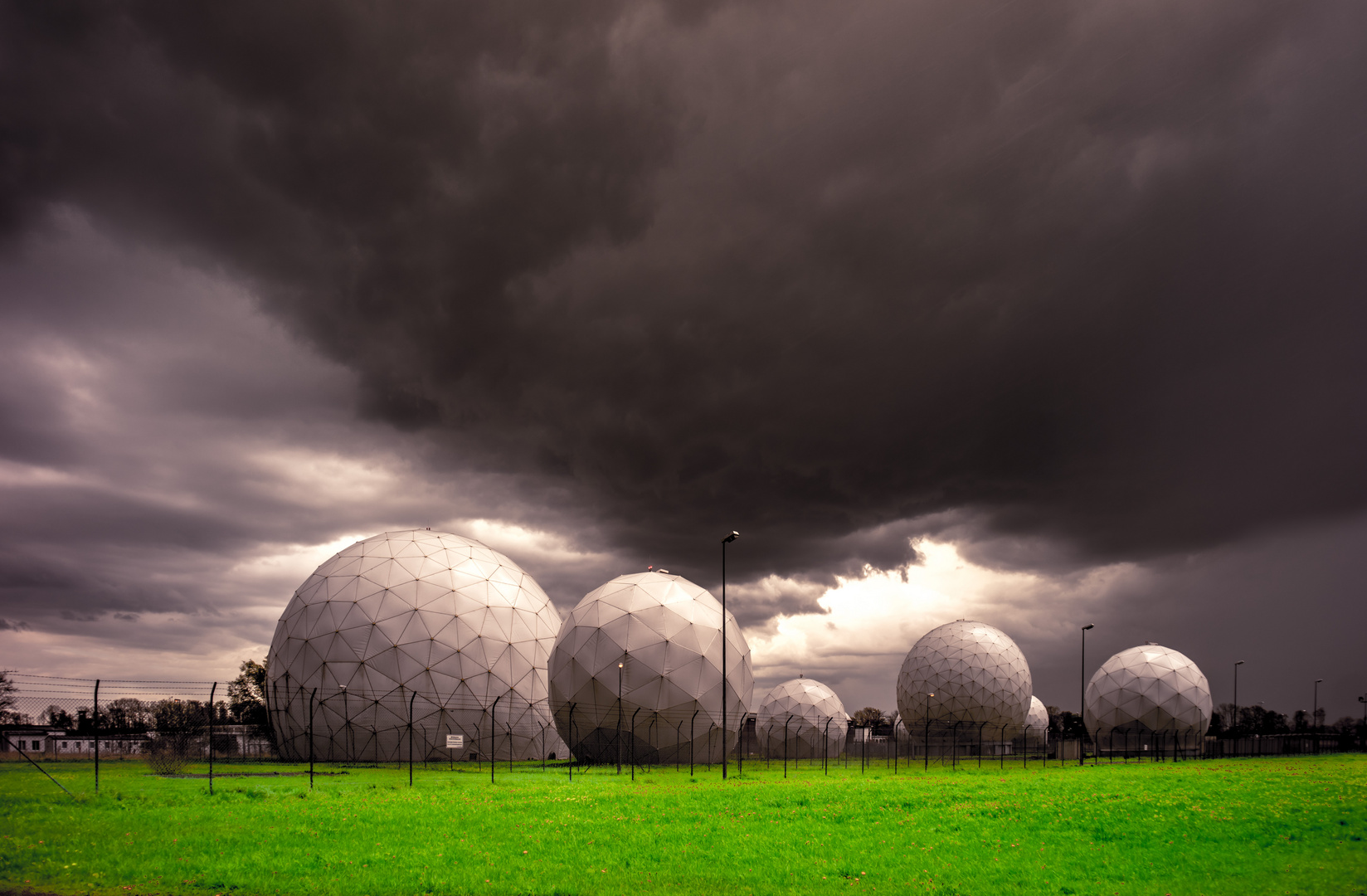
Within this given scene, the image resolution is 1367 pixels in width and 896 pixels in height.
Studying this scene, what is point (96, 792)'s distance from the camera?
58.5 ft

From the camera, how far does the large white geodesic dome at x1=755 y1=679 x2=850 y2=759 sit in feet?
193

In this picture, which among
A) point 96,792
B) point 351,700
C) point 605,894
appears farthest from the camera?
point 351,700

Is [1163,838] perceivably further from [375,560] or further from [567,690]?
[375,560]

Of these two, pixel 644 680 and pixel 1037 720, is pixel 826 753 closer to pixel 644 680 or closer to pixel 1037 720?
pixel 644 680

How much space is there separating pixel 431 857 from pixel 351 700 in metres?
28.9

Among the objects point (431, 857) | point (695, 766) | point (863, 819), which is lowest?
point (695, 766)

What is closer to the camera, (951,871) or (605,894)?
(605,894)

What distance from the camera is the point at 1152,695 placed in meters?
63.1

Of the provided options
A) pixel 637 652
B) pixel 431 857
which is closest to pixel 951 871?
pixel 431 857

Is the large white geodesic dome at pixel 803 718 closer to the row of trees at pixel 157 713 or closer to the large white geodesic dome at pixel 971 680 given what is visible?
the large white geodesic dome at pixel 971 680

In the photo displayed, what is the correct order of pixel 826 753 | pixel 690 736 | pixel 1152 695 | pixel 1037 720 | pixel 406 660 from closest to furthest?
pixel 690 736
pixel 406 660
pixel 826 753
pixel 1152 695
pixel 1037 720

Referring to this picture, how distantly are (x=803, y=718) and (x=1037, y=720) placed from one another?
126ft

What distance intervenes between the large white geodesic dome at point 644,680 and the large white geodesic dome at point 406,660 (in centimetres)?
451

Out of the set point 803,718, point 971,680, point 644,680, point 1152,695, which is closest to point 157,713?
point 644,680
